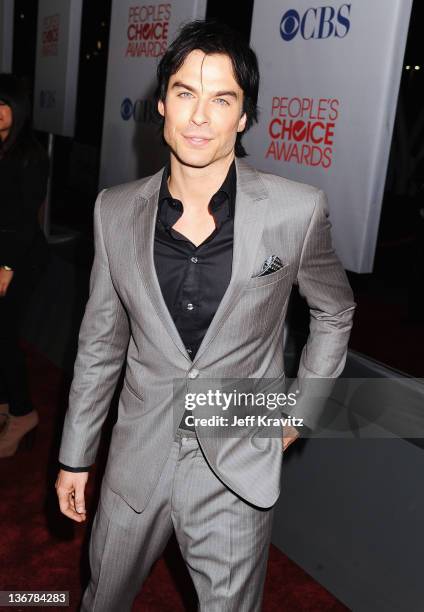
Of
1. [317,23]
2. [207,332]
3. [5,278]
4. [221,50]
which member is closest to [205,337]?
[207,332]

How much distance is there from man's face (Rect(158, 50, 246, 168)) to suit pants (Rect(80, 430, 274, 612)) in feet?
2.19

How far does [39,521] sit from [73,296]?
7.02 feet

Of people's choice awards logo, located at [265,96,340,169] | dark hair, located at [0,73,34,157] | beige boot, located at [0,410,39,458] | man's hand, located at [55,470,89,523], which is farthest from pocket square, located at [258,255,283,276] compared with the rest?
beige boot, located at [0,410,39,458]

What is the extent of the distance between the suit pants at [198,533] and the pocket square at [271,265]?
0.43 meters

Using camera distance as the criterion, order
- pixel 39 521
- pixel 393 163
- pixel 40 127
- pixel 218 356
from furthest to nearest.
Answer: pixel 393 163 < pixel 40 127 < pixel 39 521 < pixel 218 356

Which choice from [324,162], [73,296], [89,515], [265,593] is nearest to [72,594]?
Result: [89,515]

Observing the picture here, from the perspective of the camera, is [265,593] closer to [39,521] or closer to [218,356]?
[39,521]

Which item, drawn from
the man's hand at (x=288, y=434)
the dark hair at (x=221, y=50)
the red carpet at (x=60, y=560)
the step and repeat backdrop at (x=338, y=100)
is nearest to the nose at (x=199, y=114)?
the dark hair at (x=221, y=50)

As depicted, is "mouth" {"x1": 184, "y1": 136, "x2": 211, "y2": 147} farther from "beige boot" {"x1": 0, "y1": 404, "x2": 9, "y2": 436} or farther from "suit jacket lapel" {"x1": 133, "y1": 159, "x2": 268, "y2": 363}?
"beige boot" {"x1": 0, "y1": 404, "x2": 9, "y2": 436}

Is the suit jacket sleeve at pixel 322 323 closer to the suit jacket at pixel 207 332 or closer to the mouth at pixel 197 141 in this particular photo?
the suit jacket at pixel 207 332

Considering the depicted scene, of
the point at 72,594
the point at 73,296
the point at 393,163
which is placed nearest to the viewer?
the point at 72,594

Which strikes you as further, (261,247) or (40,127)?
(40,127)

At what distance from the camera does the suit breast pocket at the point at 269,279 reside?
5.18 feet

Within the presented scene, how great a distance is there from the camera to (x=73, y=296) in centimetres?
491
